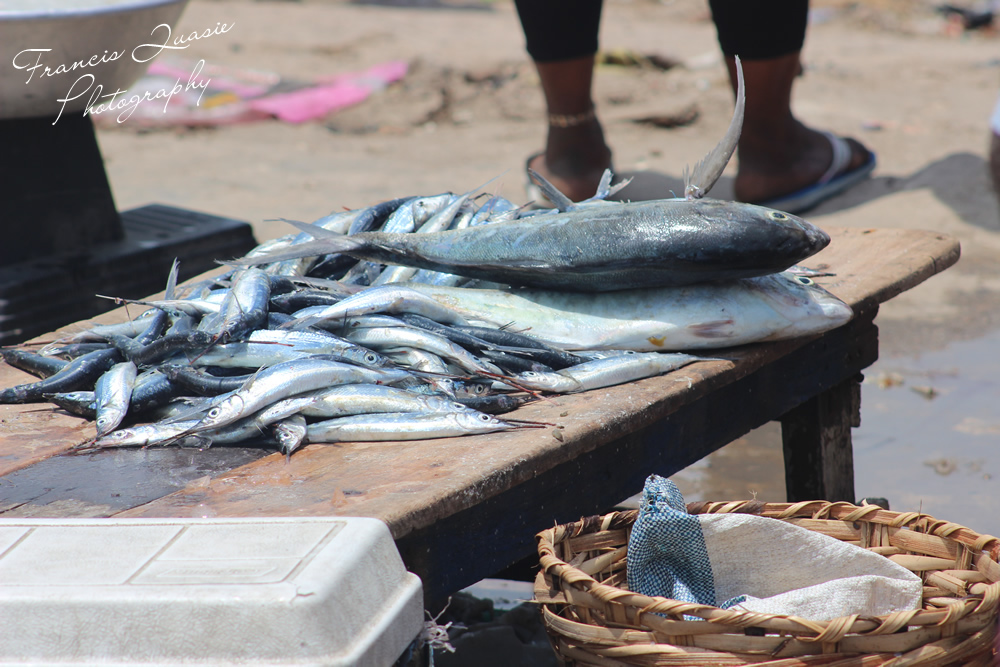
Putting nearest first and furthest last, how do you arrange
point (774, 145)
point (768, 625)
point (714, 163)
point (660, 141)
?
point (768, 625)
point (714, 163)
point (774, 145)
point (660, 141)

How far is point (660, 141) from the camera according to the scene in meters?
8.62

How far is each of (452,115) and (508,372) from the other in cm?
817

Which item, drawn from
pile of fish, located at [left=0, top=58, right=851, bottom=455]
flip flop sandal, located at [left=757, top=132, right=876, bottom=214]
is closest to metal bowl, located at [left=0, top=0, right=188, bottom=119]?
pile of fish, located at [left=0, top=58, right=851, bottom=455]

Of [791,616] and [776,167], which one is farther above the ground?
[791,616]

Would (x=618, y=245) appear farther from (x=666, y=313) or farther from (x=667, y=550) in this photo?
(x=667, y=550)

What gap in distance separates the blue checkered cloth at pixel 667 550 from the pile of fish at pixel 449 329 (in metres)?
0.37

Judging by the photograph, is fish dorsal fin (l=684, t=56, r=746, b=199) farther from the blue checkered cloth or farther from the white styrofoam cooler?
the white styrofoam cooler

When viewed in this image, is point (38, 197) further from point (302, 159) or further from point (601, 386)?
point (302, 159)

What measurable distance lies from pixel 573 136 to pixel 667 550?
4.51 meters

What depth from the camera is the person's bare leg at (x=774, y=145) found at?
5812 mm

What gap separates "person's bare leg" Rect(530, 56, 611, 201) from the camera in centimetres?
605

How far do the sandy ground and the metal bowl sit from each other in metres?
1.70

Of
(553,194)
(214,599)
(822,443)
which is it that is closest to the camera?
(214,599)

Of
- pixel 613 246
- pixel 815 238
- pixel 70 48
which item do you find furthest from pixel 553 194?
pixel 70 48
